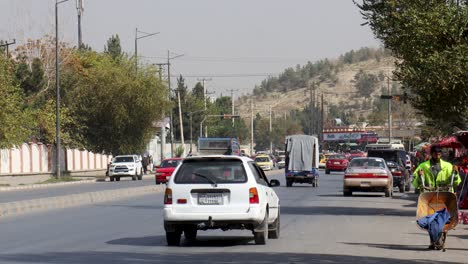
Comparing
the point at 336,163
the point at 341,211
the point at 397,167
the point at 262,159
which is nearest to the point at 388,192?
the point at 397,167

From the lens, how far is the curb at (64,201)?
31.6 metres

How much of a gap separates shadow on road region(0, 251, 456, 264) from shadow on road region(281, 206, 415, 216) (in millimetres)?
13267

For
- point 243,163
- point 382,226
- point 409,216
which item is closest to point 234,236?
point 243,163

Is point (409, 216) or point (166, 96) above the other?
point (166, 96)

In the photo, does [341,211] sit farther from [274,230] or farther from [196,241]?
[196,241]

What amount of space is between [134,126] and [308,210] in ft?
175

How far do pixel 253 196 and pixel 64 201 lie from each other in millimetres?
18224

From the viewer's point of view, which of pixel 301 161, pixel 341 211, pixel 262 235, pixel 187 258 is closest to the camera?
pixel 187 258

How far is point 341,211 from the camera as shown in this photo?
31.5 meters

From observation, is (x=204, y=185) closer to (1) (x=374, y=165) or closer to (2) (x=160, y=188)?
(1) (x=374, y=165)

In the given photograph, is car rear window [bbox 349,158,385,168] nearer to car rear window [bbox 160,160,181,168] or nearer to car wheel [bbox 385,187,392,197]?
car wheel [bbox 385,187,392,197]

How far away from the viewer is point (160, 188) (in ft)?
164

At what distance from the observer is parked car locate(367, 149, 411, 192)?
48631 mm

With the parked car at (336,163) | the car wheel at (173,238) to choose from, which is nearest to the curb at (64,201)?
the car wheel at (173,238)
